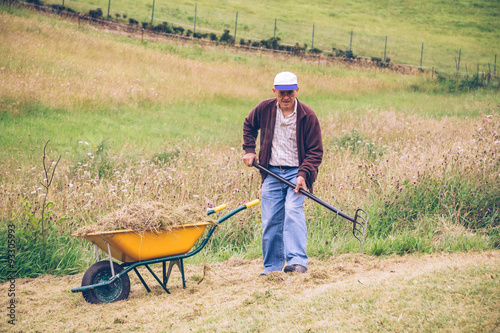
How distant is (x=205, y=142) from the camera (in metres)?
11.4

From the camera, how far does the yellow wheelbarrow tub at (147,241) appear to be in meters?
4.07

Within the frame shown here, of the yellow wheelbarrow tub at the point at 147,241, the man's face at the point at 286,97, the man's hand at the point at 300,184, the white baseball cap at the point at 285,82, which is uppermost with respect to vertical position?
the white baseball cap at the point at 285,82

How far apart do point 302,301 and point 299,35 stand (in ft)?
113

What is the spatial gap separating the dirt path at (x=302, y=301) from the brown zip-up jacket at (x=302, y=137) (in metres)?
1.07

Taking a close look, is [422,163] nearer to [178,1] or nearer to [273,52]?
[273,52]

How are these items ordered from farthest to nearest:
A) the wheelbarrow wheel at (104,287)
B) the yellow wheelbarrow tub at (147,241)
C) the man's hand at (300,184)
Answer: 1. the man's hand at (300,184)
2. the wheelbarrow wheel at (104,287)
3. the yellow wheelbarrow tub at (147,241)

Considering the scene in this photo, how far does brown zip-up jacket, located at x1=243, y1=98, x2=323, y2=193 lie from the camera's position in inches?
185

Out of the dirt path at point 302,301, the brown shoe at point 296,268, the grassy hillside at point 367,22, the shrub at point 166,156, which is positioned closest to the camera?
the dirt path at point 302,301

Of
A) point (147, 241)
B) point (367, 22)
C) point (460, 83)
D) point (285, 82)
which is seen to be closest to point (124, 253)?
point (147, 241)

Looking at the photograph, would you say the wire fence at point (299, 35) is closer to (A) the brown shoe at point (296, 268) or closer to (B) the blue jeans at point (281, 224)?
(B) the blue jeans at point (281, 224)

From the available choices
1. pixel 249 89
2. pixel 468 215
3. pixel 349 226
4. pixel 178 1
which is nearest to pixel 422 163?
pixel 468 215

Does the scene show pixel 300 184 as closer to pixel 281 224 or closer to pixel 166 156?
pixel 281 224

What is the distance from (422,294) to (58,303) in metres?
3.31

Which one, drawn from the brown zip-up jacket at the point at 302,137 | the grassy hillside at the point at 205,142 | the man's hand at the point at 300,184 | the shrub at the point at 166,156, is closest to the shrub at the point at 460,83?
the grassy hillside at the point at 205,142
